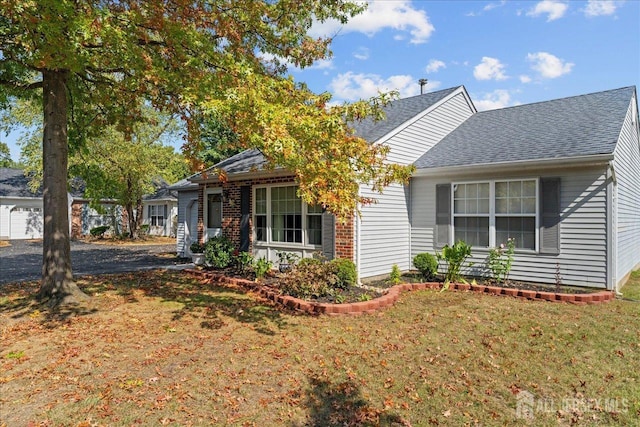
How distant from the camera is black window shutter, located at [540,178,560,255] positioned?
838 centimetres

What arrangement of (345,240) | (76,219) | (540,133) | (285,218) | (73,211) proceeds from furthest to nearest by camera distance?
(76,219), (73,211), (285,218), (540,133), (345,240)

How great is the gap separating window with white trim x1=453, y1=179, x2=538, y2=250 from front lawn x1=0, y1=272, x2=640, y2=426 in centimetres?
228

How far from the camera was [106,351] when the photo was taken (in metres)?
5.00

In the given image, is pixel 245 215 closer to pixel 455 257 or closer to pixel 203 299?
pixel 203 299

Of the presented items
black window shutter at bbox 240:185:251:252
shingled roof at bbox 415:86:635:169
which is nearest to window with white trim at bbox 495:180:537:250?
shingled roof at bbox 415:86:635:169

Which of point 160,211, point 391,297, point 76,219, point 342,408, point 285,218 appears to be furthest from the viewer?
point 160,211

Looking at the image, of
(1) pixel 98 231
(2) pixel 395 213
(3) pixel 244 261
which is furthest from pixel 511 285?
(1) pixel 98 231

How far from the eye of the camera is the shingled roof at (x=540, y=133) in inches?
334

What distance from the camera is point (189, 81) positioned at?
6.65 m

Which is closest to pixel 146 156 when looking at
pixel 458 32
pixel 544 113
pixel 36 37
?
pixel 36 37

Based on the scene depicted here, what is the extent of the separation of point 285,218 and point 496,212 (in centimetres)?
551

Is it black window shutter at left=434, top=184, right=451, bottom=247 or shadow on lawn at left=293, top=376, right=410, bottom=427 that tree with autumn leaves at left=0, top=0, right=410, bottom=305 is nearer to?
shadow on lawn at left=293, top=376, right=410, bottom=427

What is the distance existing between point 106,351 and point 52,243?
11.6 ft

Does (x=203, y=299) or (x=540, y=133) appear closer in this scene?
(x=203, y=299)
